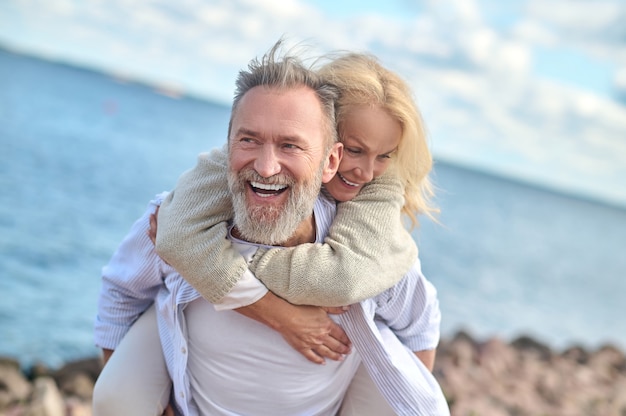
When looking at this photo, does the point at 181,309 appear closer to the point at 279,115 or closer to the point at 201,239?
the point at 201,239

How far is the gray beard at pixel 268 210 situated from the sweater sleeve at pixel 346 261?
83 mm

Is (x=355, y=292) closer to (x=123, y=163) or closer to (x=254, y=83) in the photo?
(x=254, y=83)

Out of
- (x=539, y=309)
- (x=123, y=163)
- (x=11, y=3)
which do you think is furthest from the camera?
(x=11, y=3)

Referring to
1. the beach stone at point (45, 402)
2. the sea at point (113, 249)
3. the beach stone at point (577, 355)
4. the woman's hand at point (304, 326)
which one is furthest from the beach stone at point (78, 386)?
the beach stone at point (577, 355)

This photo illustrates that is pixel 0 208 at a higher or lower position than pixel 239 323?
lower

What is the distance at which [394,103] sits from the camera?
2779mm

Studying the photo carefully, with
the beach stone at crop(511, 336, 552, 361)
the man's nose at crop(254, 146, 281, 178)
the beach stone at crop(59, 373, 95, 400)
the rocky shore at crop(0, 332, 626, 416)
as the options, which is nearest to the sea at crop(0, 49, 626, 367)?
the man's nose at crop(254, 146, 281, 178)

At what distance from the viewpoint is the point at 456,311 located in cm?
1628

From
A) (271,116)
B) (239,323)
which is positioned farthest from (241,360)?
(271,116)

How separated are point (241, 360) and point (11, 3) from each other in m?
66.2

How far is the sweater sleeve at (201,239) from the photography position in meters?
2.48

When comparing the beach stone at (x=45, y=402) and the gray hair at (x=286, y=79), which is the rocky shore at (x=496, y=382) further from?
the gray hair at (x=286, y=79)

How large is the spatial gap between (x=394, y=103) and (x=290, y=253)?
77 centimetres

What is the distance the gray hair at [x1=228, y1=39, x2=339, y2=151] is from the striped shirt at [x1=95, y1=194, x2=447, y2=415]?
393 millimetres
